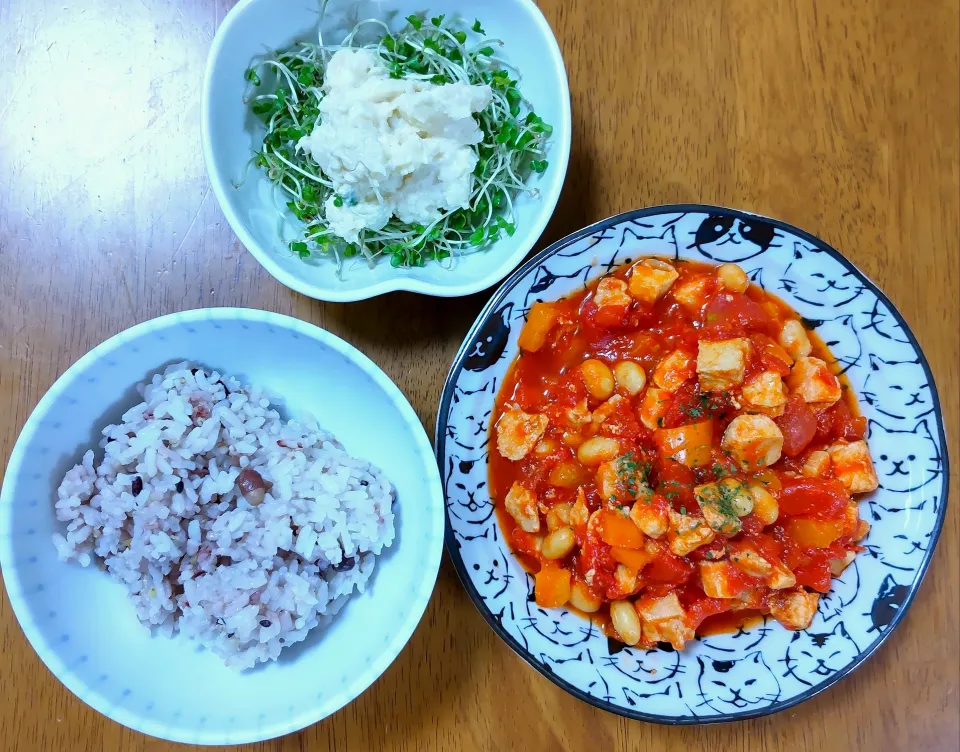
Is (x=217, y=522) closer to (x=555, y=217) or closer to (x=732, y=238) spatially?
(x=555, y=217)

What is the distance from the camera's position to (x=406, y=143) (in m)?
1.45

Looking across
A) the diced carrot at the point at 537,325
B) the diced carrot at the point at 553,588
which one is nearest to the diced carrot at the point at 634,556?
the diced carrot at the point at 553,588

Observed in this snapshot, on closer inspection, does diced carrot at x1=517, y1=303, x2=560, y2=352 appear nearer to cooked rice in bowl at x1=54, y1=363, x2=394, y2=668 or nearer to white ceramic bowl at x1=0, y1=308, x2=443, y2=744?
white ceramic bowl at x1=0, y1=308, x2=443, y2=744

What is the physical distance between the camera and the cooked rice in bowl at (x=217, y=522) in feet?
4.59

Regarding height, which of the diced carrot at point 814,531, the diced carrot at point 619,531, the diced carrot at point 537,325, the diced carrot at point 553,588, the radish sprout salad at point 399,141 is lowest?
the diced carrot at point 553,588

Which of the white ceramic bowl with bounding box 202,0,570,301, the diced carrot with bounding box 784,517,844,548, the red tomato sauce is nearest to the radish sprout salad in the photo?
the white ceramic bowl with bounding box 202,0,570,301

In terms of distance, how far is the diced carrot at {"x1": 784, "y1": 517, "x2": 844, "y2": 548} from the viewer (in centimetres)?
161

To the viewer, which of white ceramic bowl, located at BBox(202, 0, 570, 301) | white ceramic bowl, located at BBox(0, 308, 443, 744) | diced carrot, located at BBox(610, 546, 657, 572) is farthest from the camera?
diced carrot, located at BBox(610, 546, 657, 572)

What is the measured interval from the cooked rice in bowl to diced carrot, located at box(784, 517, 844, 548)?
958 mm

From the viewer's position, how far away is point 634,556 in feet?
5.13

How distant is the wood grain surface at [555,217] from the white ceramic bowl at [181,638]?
0.92 ft

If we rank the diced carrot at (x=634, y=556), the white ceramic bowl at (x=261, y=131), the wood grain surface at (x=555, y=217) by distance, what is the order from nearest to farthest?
the white ceramic bowl at (x=261, y=131) < the diced carrot at (x=634, y=556) < the wood grain surface at (x=555, y=217)

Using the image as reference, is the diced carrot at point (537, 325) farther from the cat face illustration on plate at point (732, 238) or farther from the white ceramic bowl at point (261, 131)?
the cat face illustration on plate at point (732, 238)

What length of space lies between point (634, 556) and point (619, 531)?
8cm
